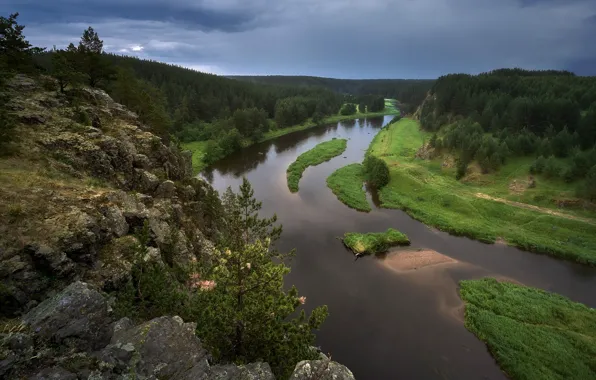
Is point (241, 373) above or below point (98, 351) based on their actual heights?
below

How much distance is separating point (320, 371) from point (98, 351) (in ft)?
26.2

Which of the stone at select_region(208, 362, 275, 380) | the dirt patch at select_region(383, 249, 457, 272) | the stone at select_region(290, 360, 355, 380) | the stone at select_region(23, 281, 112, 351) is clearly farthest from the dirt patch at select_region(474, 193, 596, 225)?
the stone at select_region(23, 281, 112, 351)

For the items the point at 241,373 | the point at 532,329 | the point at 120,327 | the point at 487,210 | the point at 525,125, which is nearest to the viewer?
the point at 241,373

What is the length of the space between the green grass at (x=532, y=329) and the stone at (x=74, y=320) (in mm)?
31177

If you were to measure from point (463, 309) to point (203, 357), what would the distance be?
30.9m

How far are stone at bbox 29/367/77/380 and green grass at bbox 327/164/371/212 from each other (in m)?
52.7

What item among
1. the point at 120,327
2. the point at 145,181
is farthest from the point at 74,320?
the point at 145,181

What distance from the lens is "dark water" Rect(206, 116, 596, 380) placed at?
2831 centimetres

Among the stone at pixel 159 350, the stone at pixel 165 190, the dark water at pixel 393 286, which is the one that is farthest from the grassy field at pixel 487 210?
the stone at pixel 159 350

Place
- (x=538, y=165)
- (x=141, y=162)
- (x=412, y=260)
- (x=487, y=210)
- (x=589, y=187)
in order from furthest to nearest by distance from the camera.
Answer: (x=538, y=165)
(x=487, y=210)
(x=589, y=187)
(x=412, y=260)
(x=141, y=162)

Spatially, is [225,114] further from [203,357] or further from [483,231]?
[203,357]

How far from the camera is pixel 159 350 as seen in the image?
1262 cm

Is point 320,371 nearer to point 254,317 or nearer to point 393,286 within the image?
point 254,317

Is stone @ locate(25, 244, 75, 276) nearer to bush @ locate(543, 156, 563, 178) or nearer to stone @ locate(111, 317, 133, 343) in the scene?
stone @ locate(111, 317, 133, 343)
